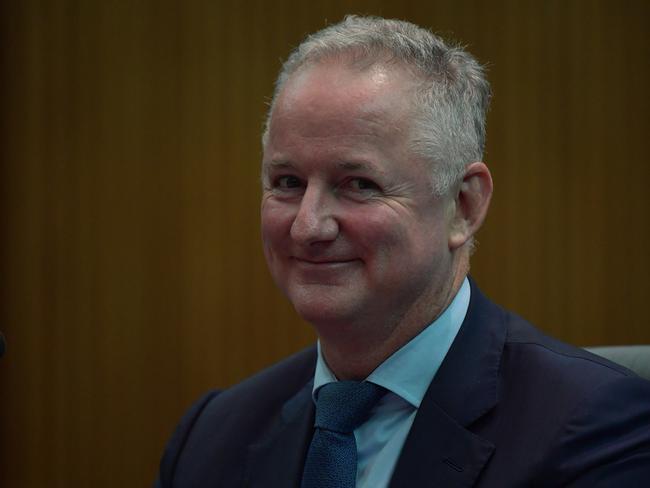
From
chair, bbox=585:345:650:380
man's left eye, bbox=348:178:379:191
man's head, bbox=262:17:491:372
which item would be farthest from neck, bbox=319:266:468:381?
chair, bbox=585:345:650:380

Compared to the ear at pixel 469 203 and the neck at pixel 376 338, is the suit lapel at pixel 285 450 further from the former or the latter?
the ear at pixel 469 203

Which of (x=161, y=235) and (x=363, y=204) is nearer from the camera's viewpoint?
(x=363, y=204)

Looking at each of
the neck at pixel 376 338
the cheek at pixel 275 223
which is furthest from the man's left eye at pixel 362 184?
the neck at pixel 376 338

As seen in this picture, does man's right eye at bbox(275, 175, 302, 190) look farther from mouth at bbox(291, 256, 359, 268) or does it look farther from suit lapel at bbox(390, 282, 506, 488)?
suit lapel at bbox(390, 282, 506, 488)

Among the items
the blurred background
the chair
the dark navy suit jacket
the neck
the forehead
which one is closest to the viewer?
the dark navy suit jacket

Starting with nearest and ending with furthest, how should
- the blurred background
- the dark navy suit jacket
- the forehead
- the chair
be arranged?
the dark navy suit jacket < the forehead < the chair < the blurred background

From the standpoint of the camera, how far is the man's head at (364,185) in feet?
4.79

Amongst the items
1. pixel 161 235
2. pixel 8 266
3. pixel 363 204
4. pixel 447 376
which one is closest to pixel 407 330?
pixel 447 376

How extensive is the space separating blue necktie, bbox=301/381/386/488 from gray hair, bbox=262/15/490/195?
376 millimetres

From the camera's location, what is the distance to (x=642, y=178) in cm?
338

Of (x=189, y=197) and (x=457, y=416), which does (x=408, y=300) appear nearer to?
(x=457, y=416)

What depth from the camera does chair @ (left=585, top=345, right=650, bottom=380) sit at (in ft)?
5.48

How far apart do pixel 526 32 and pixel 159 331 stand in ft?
5.76

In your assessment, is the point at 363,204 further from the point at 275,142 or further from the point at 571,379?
the point at 571,379
